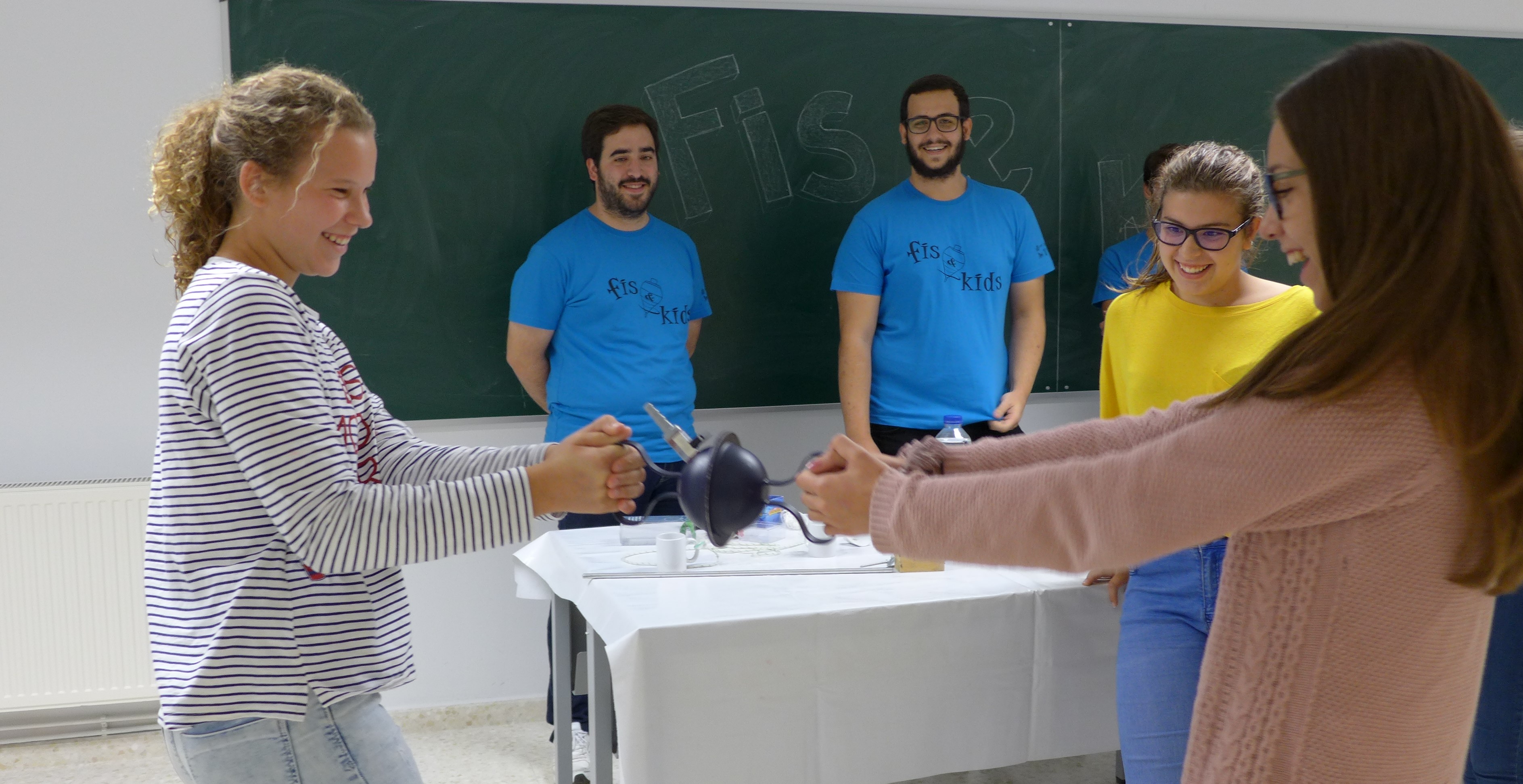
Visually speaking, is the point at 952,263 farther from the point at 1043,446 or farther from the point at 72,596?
the point at 72,596

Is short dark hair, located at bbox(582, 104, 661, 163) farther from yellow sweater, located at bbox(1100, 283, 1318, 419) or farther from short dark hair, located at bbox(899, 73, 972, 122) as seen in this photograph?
yellow sweater, located at bbox(1100, 283, 1318, 419)

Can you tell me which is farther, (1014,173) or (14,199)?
(1014,173)

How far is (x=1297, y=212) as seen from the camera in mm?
1108

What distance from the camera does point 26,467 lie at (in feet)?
10.8

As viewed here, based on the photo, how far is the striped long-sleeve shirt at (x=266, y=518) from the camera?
1119 millimetres

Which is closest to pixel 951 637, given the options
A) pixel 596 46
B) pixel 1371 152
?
pixel 1371 152

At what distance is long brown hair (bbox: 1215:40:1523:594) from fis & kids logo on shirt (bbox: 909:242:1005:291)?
2.42 m

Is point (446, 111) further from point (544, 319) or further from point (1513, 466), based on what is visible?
point (1513, 466)

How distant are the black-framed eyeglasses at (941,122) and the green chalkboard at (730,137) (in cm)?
35

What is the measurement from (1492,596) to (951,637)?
1060 mm

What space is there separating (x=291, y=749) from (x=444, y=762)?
7.60 feet

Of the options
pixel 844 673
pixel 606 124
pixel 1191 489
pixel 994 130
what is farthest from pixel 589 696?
pixel 994 130

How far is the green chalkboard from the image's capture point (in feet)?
11.3

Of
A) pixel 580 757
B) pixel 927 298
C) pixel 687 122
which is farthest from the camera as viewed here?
pixel 687 122
